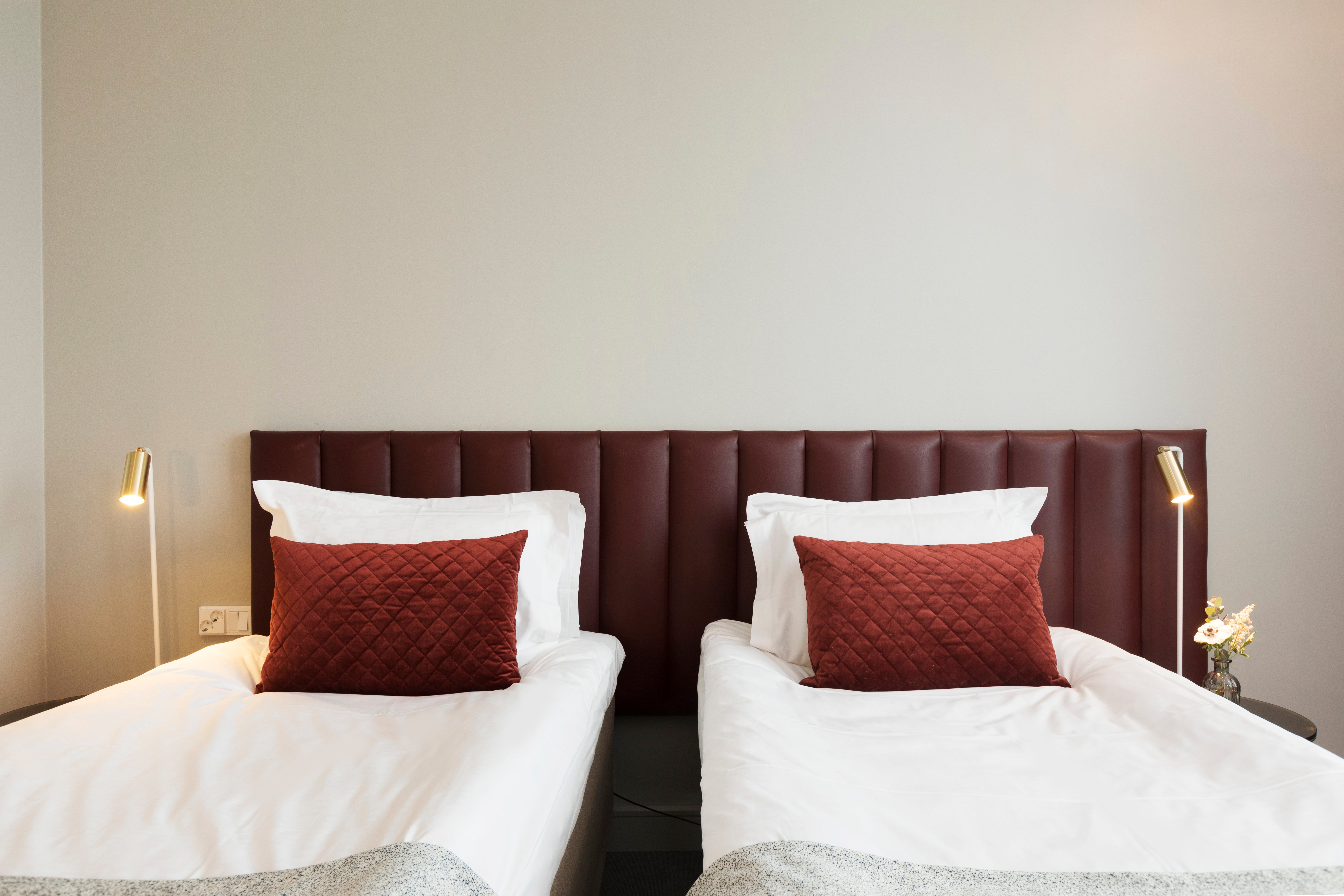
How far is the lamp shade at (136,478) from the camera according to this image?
1.76 meters

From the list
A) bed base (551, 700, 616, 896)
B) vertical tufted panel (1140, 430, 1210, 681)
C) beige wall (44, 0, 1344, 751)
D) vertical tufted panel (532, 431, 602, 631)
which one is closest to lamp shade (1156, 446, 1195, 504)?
vertical tufted panel (1140, 430, 1210, 681)

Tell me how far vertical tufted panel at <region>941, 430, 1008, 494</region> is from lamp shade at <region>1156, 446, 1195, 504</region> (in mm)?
373

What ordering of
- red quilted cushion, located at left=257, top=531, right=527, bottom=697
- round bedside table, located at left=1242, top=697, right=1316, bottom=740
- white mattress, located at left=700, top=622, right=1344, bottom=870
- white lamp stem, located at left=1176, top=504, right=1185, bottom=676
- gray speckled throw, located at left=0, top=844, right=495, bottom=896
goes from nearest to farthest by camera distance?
gray speckled throw, located at left=0, top=844, right=495, bottom=896 → white mattress, located at left=700, top=622, right=1344, bottom=870 → red quilted cushion, located at left=257, top=531, right=527, bottom=697 → round bedside table, located at left=1242, top=697, right=1316, bottom=740 → white lamp stem, located at left=1176, top=504, right=1185, bottom=676

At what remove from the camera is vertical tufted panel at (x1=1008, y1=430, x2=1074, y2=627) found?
1.93m

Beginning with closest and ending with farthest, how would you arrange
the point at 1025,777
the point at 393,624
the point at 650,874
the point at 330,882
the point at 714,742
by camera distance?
the point at 330,882 → the point at 1025,777 → the point at 714,742 → the point at 393,624 → the point at 650,874

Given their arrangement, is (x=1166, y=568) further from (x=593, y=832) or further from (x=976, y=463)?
(x=593, y=832)

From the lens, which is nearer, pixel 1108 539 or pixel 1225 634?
pixel 1225 634

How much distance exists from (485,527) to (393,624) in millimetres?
344

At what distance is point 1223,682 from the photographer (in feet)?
5.43

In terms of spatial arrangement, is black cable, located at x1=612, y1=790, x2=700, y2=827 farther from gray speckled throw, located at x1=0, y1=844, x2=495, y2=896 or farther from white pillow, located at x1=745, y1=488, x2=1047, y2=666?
gray speckled throw, located at x1=0, y1=844, x2=495, y2=896

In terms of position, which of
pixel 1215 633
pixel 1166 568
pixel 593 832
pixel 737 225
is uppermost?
pixel 737 225

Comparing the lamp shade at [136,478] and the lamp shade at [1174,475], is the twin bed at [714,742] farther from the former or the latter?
the lamp shade at [136,478]

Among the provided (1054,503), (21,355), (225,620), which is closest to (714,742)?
(1054,503)

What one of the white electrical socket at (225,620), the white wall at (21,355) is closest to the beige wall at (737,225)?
the white wall at (21,355)
